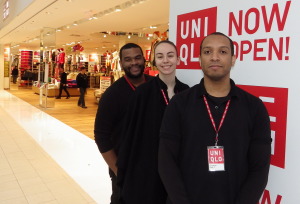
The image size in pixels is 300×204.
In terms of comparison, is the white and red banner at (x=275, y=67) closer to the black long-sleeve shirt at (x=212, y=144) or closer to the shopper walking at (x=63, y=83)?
the black long-sleeve shirt at (x=212, y=144)

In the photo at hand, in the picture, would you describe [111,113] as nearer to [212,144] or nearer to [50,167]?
[212,144]

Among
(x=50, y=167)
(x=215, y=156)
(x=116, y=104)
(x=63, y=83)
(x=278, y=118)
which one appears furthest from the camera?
(x=63, y=83)

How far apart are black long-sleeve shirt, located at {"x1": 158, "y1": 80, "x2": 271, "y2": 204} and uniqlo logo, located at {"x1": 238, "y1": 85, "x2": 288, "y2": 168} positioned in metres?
0.25

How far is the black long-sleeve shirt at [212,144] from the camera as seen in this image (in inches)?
54.7

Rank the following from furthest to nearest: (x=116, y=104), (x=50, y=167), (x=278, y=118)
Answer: (x=50, y=167) < (x=116, y=104) < (x=278, y=118)

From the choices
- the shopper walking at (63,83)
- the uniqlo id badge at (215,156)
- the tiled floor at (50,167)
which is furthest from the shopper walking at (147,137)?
the shopper walking at (63,83)

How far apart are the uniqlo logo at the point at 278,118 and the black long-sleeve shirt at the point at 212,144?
249mm

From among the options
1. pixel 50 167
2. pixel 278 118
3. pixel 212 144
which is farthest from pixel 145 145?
pixel 50 167

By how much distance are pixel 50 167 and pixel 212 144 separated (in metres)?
3.97

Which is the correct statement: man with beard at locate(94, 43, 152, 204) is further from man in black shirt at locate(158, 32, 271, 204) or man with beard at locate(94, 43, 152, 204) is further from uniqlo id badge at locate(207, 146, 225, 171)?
uniqlo id badge at locate(207, 146, 225, 171)

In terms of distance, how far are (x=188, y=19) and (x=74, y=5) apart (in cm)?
563

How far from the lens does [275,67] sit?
65.6 inches

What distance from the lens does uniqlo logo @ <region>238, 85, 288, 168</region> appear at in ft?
5.32

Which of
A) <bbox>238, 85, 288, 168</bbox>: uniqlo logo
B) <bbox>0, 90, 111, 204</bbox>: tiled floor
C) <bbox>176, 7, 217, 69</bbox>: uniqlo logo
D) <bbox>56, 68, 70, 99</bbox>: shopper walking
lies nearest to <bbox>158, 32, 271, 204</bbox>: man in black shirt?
<bbox>238, 85, 288, 168</bbox>: uniqlo logo
